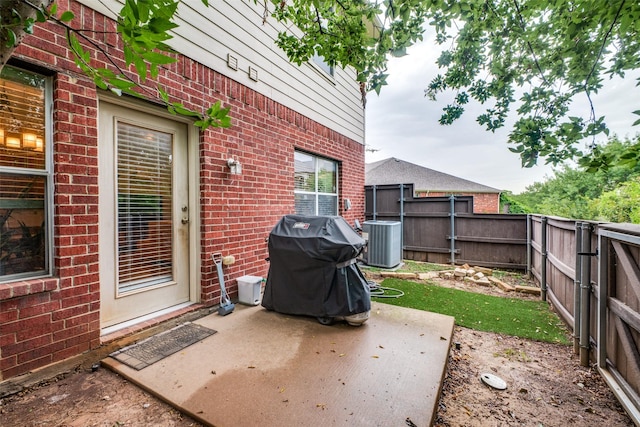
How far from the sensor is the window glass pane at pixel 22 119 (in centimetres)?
207

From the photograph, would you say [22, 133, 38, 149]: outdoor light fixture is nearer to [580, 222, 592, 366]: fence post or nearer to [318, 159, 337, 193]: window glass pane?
[318, 159, 337, 193]: window glass pane

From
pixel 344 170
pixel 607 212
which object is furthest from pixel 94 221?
pixel 607 212

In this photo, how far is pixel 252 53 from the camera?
4004 mm

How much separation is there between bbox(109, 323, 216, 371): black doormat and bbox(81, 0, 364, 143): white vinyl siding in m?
2.95

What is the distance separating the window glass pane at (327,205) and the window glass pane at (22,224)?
13.8ft

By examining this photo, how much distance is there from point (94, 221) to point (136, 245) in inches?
21.8

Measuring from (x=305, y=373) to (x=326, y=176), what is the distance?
4.39 metres

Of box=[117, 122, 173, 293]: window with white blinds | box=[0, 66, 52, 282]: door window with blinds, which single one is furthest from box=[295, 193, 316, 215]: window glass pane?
box=[0, 66, 52, 282]: door window with blinds

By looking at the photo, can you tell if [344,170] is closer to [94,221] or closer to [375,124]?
[94,221]

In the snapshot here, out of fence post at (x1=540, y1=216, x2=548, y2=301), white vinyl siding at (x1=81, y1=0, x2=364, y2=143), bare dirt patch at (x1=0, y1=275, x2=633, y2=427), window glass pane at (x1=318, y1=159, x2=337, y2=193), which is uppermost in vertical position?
white vinyl siding at (x1=81, y1=0, x2=364, y2=143)

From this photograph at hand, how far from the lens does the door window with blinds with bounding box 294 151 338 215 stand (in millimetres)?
5199

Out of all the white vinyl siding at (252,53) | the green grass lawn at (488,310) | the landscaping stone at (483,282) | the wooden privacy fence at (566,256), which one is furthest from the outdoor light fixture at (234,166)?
the landscaping stone at (483,282)

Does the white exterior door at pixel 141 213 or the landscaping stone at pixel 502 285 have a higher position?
the white exterior door at pixel 141 213

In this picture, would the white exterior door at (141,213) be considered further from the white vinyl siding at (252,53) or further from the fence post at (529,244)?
the fence post at (529,244)
